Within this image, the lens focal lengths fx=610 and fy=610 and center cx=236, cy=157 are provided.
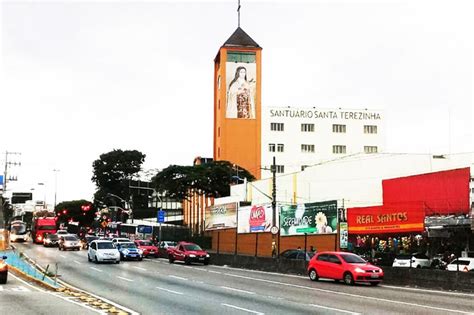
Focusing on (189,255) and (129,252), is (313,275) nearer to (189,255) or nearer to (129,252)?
(189,255)

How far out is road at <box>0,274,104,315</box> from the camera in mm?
15539

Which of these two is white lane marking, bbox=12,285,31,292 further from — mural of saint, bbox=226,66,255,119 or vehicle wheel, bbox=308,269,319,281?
mural of saint, bbox=226,66,255,119

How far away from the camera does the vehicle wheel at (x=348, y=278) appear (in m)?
27.5

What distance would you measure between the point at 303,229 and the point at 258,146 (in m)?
46.7

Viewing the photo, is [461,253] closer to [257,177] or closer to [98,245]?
[98,245]

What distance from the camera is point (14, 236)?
271 feet

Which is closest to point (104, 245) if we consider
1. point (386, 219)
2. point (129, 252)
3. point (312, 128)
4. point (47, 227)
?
point (129, 252)

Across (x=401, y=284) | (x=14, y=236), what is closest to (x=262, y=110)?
(x=14, y=236)

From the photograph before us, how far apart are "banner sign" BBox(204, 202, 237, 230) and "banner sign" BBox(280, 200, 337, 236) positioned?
13572 mm

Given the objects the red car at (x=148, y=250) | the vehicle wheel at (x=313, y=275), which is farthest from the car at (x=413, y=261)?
the red car at (x=148, y=250)

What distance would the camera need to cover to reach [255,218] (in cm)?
5956

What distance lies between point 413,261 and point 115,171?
88293mm

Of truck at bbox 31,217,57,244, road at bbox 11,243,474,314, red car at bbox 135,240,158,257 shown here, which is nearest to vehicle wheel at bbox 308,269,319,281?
road at bbox 11,243,474,314

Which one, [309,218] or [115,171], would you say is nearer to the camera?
[309,218]
